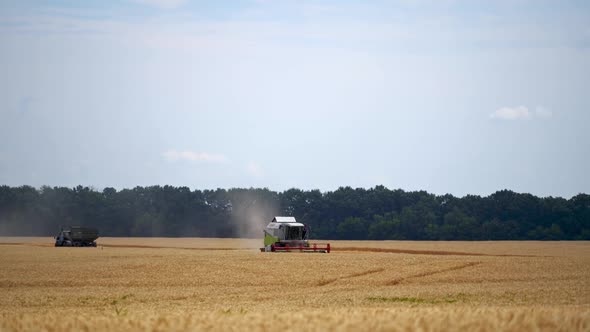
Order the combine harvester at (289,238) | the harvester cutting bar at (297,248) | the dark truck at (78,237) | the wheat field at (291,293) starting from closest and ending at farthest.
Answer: the wheat field at (291,293)
the harvester cutting bar at (297,248)
the combine harvester at (289,238)
the dark truck at (78,237)

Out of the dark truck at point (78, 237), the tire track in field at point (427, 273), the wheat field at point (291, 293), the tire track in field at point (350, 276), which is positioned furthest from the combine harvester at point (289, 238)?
the dark truck at point (78, 237)

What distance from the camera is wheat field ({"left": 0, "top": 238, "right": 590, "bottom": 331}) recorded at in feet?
81.5

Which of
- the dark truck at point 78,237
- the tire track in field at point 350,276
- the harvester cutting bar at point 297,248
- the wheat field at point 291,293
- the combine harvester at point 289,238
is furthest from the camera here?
the dark truck at point 78,237

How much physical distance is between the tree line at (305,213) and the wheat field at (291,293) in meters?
82.1

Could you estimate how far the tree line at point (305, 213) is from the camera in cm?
14525

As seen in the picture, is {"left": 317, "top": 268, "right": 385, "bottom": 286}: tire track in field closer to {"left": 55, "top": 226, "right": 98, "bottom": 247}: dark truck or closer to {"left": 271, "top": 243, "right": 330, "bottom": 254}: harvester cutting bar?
{"left": 271, "top": 243, "right": 330, "bottom": 254}: harvester cutting bar

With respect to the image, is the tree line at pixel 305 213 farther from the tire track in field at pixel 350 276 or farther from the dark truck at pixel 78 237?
the tire track in field at pixel 350 276

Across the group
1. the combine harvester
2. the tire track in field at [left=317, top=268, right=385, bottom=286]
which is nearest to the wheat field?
the tire track in field at [left=317, top=268, right=385, bottom=286]

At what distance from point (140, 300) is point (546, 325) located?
2131 cm

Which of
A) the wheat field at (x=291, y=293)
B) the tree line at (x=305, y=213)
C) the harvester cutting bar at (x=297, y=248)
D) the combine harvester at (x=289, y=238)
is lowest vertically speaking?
the wheat field at (x=291, y=293)

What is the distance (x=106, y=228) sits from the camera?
6476 inches

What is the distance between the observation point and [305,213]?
171875 millimetres

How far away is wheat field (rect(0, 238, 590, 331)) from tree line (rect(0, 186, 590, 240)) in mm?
82126

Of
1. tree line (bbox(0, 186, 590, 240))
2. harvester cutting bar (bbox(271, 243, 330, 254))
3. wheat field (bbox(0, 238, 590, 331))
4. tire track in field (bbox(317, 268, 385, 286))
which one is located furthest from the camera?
tree line (bbox(0, 186, 590, 240))
